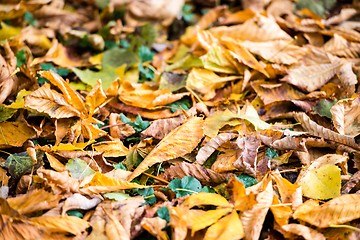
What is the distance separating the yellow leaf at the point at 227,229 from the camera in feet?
3.76

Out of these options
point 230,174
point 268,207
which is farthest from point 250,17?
point 268,207

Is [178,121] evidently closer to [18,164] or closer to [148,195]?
[148,195]

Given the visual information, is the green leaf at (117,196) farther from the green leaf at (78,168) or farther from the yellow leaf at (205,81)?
the yellow leaf at (205,81)

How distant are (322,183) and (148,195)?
1.72ft

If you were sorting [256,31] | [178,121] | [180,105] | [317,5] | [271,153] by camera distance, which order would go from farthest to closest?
1. [317,5]
2. [256,31]
3. [180,105]
4. [178,121]
5. [271,153]

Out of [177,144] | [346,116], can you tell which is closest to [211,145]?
[177,144]

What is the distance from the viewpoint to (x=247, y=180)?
134 cm

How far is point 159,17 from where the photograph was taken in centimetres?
225

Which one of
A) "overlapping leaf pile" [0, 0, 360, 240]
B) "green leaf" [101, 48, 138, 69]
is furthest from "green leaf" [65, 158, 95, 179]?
"green leaf" [101, 48, 138, 69]

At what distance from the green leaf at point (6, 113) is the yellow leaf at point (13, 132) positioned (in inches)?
0.8

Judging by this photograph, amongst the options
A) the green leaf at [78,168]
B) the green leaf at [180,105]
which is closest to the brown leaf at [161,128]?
the green leaf at [180,105]

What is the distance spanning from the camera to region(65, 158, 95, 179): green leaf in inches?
52.7

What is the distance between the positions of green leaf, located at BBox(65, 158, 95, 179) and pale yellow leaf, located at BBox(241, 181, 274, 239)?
49 centimetres

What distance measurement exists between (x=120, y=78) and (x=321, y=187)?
92 cm
